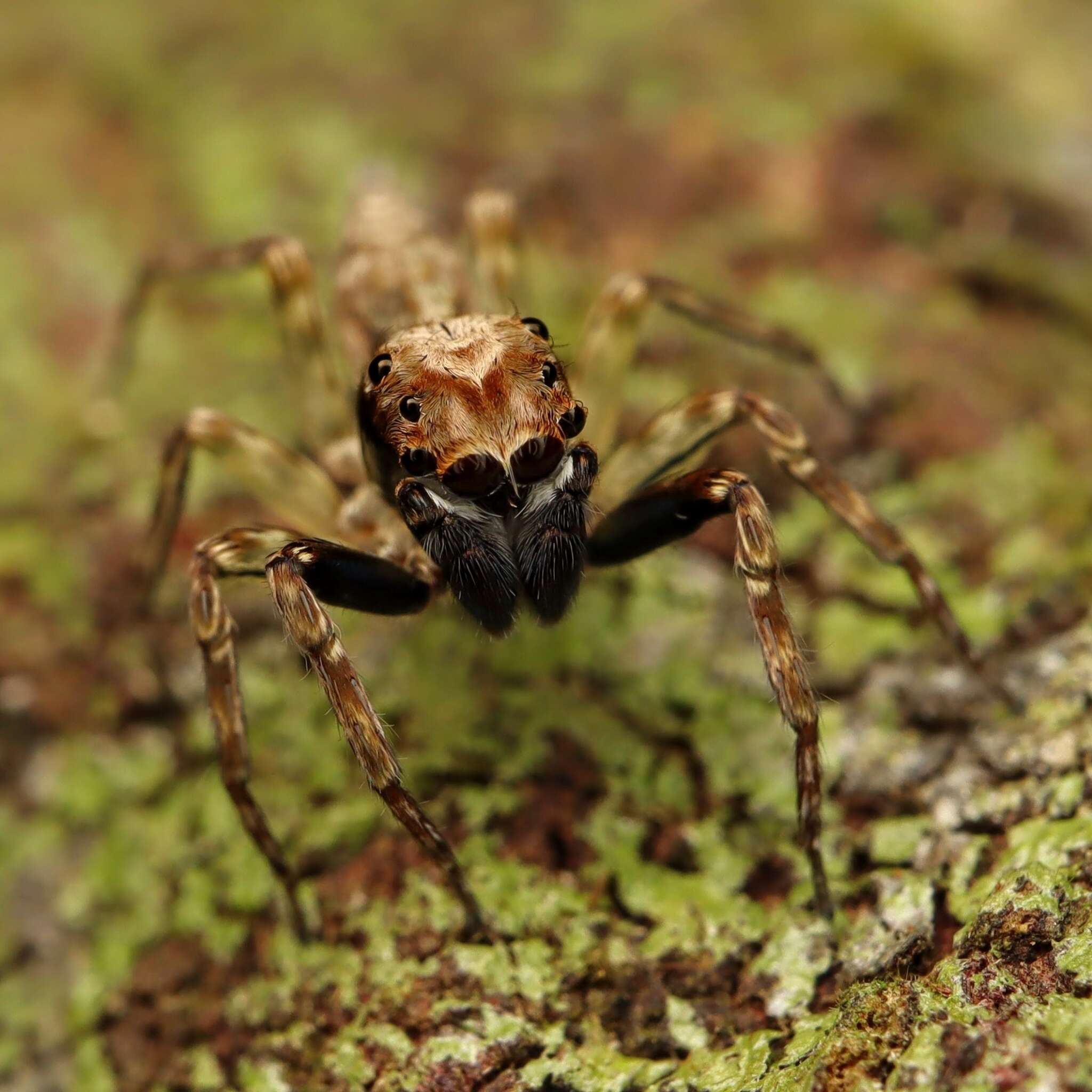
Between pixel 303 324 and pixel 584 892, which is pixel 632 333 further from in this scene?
pixel 584 892

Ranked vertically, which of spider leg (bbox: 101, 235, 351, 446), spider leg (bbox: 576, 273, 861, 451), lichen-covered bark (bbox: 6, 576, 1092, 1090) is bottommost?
lichen-covered bark (bbox: 6, 576, 1092, 1090)

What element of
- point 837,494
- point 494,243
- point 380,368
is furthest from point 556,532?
point 494,243

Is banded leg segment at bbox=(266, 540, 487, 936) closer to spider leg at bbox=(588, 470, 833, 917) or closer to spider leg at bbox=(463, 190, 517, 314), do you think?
spider leg at bbox=(588, 470, 833, 917)

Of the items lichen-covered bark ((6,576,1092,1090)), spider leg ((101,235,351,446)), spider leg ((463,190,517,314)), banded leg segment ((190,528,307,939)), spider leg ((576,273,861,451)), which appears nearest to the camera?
lichen-covered bark ((6,576,1092,1090))

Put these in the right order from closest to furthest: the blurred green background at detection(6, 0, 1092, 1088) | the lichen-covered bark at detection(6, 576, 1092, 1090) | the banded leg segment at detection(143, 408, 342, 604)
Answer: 1. the lichen-covered bark at detection(6, 576, 1092, 1090)
2. the blurred green background at detection(6, 0, 1092, 1088)
3. the banded leg segment at detection(143, 408, 342, 604)

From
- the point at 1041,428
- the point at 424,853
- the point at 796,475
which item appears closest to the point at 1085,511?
the point at 1041,428

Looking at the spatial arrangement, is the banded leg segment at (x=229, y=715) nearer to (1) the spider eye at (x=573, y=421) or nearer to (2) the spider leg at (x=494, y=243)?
(1) the spider eye at (x=573, y=421)

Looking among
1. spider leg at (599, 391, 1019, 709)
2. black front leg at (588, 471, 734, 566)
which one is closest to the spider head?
black front leg at (588, 471, 734, 566)
